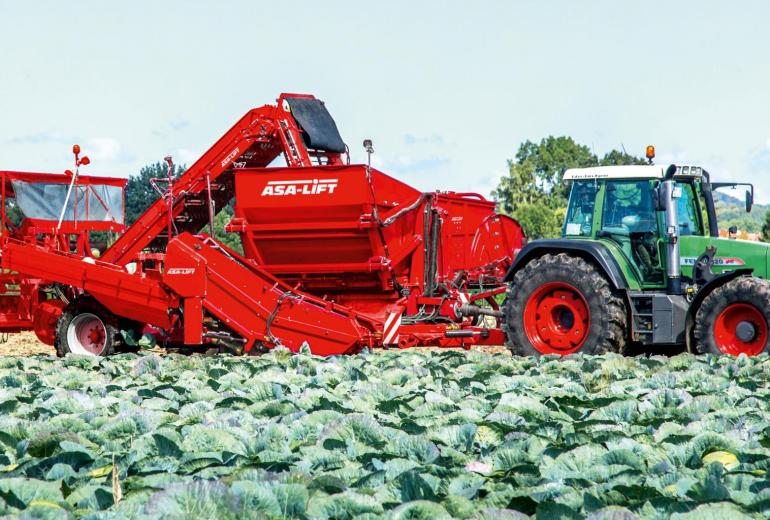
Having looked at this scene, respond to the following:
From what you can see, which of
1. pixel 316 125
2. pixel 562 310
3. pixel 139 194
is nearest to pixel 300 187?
pixel 316 125

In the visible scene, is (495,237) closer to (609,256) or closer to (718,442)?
(609,256)

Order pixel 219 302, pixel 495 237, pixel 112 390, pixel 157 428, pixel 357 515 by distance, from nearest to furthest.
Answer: pixel 357 515 < pixel 157 428 < pixel 112 390 < pixel 219 302 < pixel 495 237

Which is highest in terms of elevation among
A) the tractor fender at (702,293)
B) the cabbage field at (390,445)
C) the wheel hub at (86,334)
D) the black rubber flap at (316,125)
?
the black rubber flap at (316,125)

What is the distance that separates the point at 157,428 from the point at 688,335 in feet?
19.7

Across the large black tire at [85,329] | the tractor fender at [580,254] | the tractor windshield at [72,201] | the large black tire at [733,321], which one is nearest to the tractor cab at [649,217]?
the tractor fender at [580,254]

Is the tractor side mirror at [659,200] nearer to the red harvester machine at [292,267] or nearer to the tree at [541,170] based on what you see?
the red harvester machine at [292,267]

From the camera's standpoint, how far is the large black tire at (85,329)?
13281mm

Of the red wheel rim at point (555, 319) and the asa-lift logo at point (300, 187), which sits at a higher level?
the asa-lift logo at point (300, 187)

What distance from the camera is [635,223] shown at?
1074cm

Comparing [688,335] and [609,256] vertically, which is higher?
[609,256]

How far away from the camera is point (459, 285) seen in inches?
492

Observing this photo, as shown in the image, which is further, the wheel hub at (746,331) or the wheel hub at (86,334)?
the wheel hub at (86,334)

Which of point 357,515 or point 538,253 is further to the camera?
point 538,253

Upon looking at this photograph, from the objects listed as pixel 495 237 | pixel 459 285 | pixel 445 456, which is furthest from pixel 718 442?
pixel 495 237
